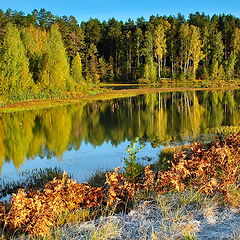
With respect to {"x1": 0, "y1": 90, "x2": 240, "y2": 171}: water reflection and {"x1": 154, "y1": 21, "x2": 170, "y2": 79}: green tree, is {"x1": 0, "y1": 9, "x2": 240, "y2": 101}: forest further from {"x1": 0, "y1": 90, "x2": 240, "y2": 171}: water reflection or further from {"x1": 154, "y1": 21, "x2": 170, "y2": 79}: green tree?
{"x1": 0, "y1": 90, "x2": 240, "y2": 171}: water reflection

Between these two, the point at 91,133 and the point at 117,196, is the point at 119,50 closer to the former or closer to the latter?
the point at 91,133

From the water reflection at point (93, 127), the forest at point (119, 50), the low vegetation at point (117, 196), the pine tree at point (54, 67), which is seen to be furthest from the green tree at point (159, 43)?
the low vegetation at point (117, 196)

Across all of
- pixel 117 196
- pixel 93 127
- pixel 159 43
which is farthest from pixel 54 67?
pixel 159 43

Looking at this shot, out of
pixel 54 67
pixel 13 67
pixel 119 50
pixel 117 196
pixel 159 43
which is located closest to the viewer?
pixel 117 196

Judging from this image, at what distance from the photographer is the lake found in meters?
13.9

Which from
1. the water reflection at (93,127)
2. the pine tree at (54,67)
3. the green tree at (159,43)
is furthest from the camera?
the green tree at (159,43)

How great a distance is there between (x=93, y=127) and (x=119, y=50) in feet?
206

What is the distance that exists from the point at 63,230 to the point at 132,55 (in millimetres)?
77507

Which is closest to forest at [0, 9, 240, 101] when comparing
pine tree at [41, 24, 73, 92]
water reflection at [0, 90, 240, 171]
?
pine tree at [41, 24, 73, 92]

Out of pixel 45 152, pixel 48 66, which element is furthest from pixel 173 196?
pixel 48 66

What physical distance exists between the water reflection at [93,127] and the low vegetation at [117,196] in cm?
757

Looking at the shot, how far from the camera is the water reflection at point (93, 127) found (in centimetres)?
1708

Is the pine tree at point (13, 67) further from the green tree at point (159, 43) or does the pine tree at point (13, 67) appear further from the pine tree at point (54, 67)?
the green tree at point (159, 43)

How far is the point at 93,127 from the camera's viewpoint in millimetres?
22594
